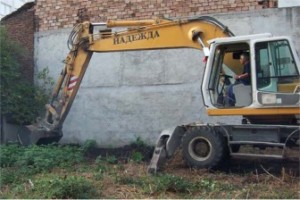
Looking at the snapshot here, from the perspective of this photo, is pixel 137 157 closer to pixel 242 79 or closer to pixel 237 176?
pixel 237 176

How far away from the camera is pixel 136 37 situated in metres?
10.6

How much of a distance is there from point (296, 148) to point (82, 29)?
5.31 metres

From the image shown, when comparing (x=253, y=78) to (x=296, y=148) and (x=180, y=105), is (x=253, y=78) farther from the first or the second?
(x=180, y=105)

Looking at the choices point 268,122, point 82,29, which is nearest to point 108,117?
point 82,29

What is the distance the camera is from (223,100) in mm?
9070

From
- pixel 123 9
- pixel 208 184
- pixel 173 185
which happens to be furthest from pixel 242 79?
pixel 123 9

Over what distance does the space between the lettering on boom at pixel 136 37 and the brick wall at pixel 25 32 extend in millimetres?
4748

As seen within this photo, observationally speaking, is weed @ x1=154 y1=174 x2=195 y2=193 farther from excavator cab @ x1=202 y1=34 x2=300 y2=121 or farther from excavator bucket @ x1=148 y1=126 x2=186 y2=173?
excavator cab @ x1=202 y1=34 x2=300 y2=121

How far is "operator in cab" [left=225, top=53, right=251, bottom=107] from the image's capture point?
8.87 m

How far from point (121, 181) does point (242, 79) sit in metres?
2.75

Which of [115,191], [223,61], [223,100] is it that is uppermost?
[223,61]

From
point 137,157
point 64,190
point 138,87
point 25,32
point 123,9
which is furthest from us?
point 25,32

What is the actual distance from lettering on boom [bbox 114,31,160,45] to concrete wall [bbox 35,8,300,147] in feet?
8.97

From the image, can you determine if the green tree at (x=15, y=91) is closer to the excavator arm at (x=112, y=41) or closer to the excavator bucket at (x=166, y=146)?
the excavator arm at (x=112, y=41)
